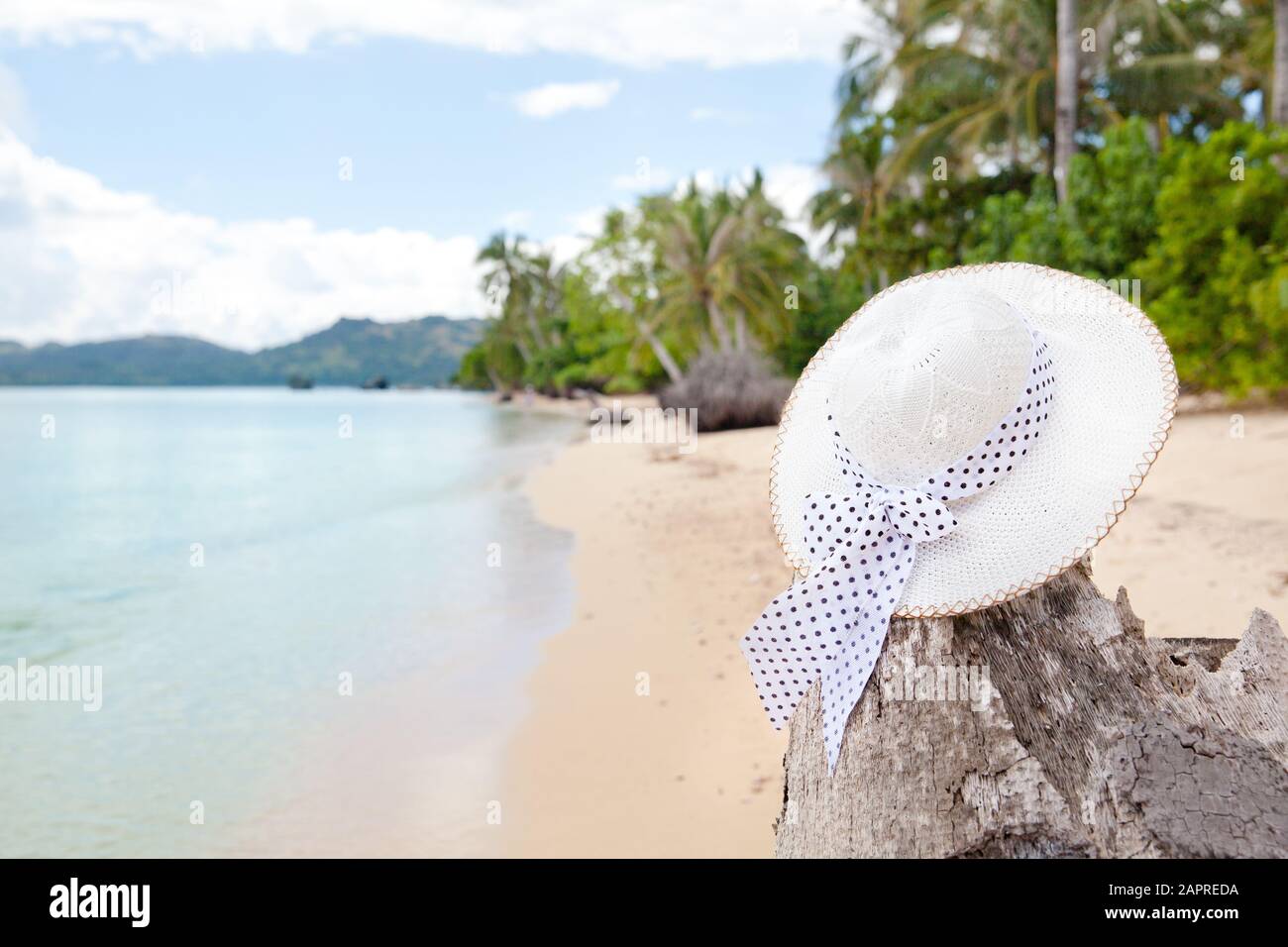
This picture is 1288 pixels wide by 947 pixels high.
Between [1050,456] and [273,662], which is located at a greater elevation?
[1050,456]

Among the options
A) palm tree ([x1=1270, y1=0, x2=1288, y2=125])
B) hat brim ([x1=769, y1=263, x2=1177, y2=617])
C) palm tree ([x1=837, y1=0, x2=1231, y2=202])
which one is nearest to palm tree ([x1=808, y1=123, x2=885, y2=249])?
palm tree ([x1=837, y1=0, x2=1231, y2=202])

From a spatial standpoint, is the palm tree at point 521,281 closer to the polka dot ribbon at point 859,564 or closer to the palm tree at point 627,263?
the palm tree at point 627,263

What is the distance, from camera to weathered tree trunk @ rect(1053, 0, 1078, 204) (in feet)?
64.8

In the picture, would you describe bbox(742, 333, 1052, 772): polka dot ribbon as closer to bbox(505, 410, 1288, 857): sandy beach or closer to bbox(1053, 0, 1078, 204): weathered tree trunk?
bbox(505, 410, 1288, 857): sandy beach

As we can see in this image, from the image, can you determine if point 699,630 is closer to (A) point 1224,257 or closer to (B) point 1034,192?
(A) point 1224,257

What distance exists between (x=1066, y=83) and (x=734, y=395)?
10.2 m

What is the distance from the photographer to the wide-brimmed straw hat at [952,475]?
2.04 m

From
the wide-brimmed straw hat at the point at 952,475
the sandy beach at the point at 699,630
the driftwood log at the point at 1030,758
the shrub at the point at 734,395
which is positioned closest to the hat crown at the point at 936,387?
the wide-brimmed straw hat at the point at 952,475

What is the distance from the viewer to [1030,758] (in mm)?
1988

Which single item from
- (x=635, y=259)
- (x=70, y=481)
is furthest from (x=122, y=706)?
(x=635, y=259)

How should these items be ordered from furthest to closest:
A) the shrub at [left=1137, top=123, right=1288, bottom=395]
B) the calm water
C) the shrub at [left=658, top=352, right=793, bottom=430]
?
the shrub at [left=658, top=352, right=793, bottom=430] < the shrub at [left=1137, top=123, right=1288, bottom=395] < the calm water

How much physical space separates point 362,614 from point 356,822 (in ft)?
14.7

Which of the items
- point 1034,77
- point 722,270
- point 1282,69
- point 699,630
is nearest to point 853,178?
point 722,270

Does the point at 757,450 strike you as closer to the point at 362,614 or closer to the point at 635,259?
the point at 362,614
